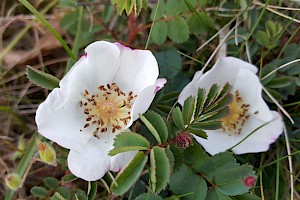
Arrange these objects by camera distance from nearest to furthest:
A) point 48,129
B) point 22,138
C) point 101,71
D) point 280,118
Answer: point 48,129 → point 101,71 → point 280,118 → point 22,138

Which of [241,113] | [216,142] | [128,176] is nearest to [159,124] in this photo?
[128,176]

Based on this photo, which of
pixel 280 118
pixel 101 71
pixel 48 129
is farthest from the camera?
pixel 280 118

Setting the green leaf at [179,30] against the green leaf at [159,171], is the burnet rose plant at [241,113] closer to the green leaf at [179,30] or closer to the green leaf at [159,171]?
the green leaf at [179,30]

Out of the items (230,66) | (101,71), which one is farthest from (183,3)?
(101,71)

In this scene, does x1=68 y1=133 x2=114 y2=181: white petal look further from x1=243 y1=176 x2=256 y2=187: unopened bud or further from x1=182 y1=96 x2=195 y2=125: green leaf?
x1=243 y1=176 x2=256 y2=187: unopened bud

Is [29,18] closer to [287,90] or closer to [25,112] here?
[25,112]

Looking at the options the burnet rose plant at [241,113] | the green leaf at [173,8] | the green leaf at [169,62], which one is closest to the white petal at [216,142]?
the burnet rose plant at [241,113]

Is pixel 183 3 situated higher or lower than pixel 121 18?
higher
